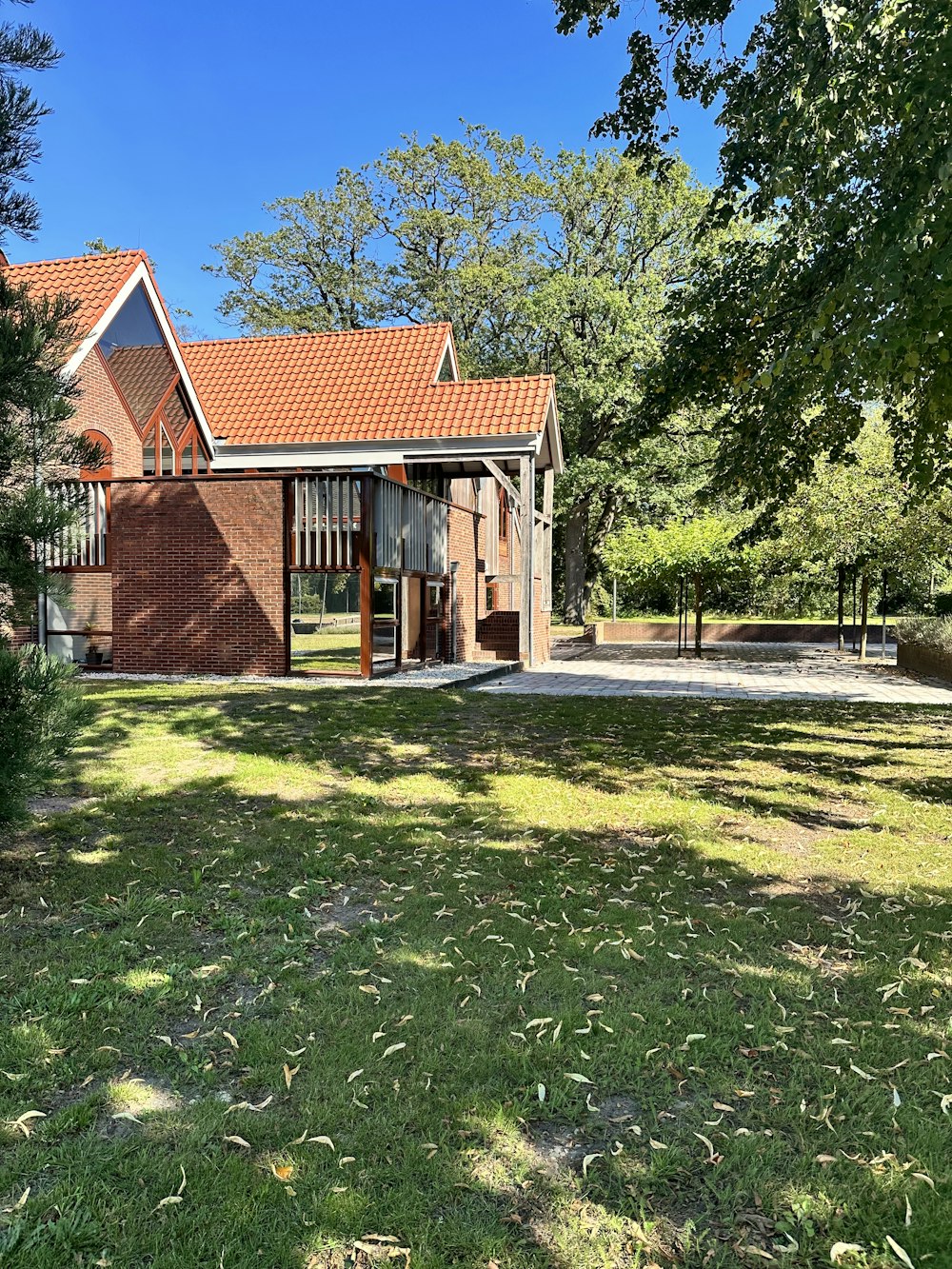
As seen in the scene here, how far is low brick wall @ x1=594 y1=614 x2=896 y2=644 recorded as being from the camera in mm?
33281

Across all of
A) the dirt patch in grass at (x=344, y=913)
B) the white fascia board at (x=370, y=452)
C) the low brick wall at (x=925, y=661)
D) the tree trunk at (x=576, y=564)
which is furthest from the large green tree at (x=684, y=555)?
the dirt patch in grass at (x=344, y=913)

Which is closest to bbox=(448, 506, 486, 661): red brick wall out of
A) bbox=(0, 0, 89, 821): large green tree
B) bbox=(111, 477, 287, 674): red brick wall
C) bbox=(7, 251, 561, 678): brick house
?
bbox=(7, 251, 561, 678): brick house

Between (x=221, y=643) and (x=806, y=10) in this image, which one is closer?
(x=806, y=10)

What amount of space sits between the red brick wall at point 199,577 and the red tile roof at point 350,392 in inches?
139

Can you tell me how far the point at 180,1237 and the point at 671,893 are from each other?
3.24 m

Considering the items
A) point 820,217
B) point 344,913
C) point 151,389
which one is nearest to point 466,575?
point 151,389

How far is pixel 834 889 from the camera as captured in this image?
5098 mm

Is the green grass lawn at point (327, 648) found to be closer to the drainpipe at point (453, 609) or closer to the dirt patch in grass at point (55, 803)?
the drainpipe at point (453, 609)

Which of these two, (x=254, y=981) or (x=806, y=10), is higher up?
(x=806, y=10)

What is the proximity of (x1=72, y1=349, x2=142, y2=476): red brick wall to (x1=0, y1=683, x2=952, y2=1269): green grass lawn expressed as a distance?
10590mm

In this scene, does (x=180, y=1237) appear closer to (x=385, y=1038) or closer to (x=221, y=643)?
(x=385, y=1038)

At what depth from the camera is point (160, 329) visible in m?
16.8

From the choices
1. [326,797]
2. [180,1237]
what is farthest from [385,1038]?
[326,797]

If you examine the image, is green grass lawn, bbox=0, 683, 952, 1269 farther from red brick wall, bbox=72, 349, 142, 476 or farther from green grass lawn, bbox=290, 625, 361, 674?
green grass lawn, bbox=290, 625, 361, 674
